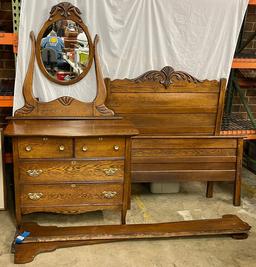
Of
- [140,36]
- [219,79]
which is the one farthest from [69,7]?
[219,79]

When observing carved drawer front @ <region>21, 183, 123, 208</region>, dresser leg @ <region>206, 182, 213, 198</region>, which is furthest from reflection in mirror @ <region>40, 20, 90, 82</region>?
dresser leg @ <region>206, 182, 213, 198</region>

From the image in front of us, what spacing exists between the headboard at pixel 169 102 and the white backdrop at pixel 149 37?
0.09 metres

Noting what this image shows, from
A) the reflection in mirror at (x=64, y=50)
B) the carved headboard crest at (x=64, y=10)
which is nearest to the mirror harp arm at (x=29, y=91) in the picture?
the reflection in mirror at (x=64, y=50)

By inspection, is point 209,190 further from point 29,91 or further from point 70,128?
point 29,91

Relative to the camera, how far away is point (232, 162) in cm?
298

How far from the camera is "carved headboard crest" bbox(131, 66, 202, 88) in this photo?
9.25 feet

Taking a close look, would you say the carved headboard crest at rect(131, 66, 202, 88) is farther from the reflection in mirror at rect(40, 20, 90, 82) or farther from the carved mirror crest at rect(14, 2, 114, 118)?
the reflection in mirror at rect(40, 20, 90, 82)

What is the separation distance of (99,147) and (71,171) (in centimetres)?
27

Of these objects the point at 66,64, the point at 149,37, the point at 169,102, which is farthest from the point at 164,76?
the point at 66,64

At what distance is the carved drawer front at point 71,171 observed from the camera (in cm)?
236

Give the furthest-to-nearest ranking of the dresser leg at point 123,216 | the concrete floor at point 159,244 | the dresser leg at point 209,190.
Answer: the dresser leg at point 209,190 < the dresser leg at point 123,216 < the concrete floor at point 159,244

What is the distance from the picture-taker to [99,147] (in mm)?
2391

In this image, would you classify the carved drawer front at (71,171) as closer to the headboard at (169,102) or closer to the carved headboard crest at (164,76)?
the headboard at (169,102)

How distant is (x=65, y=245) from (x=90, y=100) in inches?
45.9
